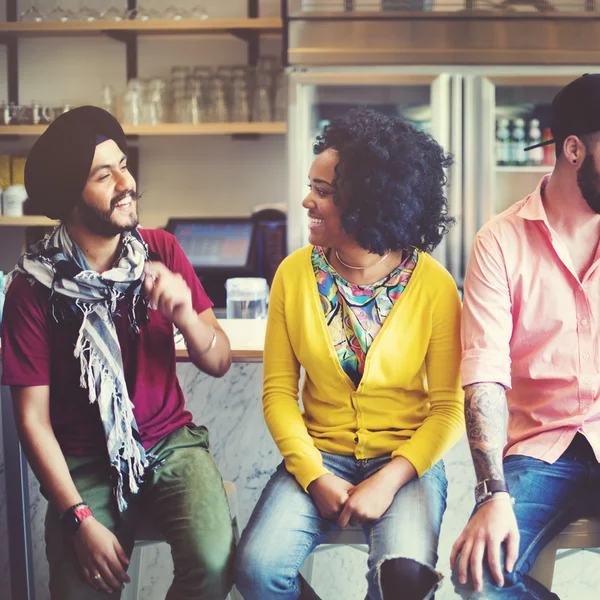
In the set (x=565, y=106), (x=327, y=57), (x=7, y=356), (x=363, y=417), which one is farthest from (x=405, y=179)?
(x=327, y=57)

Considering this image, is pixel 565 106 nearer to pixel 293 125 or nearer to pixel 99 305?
pixel 99 305

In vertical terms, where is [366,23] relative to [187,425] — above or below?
above

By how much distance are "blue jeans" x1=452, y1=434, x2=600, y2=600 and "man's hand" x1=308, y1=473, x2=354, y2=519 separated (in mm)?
224

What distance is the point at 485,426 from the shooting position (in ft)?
4.31

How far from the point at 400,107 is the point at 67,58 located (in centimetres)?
185

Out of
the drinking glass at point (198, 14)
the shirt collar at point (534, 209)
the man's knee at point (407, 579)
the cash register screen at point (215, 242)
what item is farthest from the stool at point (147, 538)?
the drinking glass at point (198, 14)

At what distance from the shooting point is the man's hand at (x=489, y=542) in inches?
46.3

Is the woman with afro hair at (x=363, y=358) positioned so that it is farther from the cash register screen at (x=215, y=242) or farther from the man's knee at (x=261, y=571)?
the cash register screen at (x=215, y=242)

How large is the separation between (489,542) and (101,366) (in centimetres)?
70

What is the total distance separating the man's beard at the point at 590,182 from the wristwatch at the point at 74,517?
1.03 metres

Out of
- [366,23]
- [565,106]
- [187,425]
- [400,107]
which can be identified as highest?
[366,23]

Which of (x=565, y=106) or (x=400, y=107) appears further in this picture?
(x=400, y=107)

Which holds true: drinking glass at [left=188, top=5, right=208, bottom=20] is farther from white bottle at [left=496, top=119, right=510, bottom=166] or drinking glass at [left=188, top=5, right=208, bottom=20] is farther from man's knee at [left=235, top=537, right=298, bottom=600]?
man's knee at [left=235, top=537, right=298, bottom=600]

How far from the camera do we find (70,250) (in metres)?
1.40
